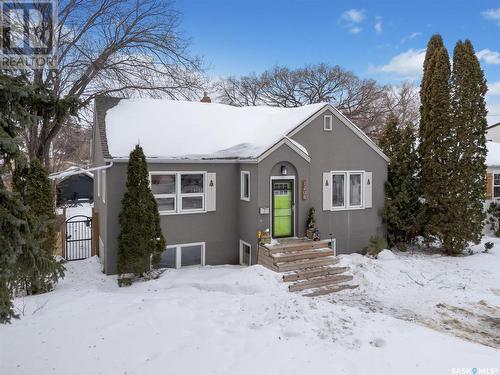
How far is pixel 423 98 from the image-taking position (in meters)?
14.4

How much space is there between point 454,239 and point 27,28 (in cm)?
1908

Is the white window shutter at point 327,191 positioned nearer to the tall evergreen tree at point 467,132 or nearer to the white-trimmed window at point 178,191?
the white-trimmed window at point 178,191

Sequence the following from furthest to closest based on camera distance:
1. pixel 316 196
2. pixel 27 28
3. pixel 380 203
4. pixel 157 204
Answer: pixel 27 28 < pixel 380 203 < pixel 316 196 < pixel 157 204

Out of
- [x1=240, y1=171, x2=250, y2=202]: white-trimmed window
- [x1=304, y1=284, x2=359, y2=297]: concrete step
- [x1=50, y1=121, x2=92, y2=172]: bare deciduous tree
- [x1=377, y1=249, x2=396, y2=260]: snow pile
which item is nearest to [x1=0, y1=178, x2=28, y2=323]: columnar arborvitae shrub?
[x1=304, y1=284, x2=359, y2=297]: concrete step

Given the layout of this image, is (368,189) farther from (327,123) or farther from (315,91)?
(315,91)

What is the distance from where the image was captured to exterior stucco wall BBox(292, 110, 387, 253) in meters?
12.8

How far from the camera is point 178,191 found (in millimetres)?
11734

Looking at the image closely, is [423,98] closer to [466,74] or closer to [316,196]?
[466,74]

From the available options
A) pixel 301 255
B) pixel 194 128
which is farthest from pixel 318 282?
pixel 194 128

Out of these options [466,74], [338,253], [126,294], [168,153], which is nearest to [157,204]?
[168,153]

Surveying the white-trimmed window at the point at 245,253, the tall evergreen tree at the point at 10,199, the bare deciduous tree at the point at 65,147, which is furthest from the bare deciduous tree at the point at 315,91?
the tall evergreen tree at the point at 10,199

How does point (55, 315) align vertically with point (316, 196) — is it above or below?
below

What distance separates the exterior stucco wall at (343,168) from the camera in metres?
12.8

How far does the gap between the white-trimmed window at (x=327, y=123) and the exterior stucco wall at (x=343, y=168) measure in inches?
4.8
